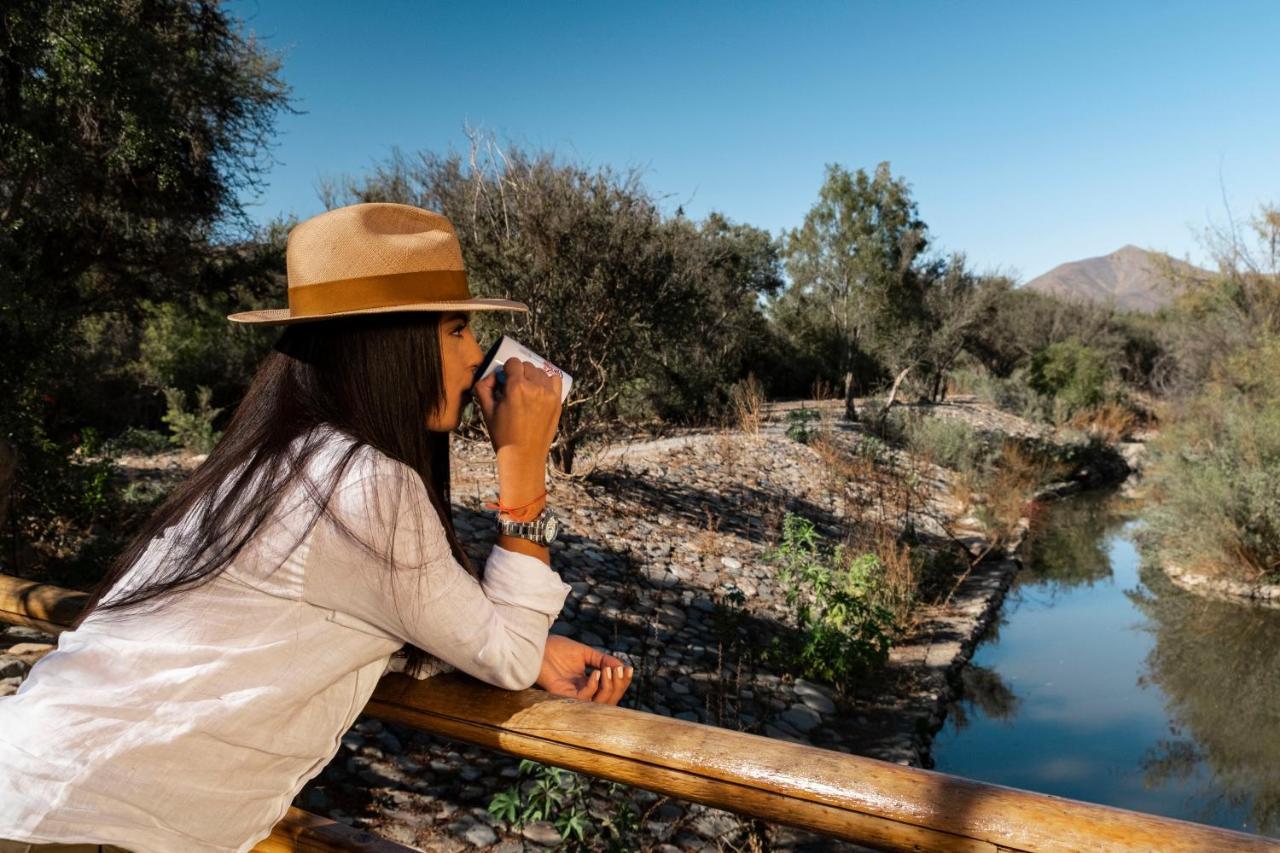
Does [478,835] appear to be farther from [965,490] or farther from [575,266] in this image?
[965,490]

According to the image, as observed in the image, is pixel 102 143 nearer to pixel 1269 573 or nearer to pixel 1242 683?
pixel 1242 683

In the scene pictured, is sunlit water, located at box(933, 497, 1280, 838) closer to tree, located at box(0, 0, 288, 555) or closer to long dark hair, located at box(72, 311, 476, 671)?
long dark hair, located at box(72, 311, 476, 671)

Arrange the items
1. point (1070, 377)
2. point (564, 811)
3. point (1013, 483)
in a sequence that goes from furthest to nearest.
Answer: point (1070, 377) → point (1013, 483) → point (564, 811)

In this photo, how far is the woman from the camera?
126 centimetres

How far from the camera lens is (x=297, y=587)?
130 cm

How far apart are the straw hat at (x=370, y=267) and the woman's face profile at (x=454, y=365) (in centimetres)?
4

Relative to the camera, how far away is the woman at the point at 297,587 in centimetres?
126

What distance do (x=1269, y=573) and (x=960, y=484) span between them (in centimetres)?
441

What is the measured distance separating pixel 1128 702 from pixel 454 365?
851 centimetres

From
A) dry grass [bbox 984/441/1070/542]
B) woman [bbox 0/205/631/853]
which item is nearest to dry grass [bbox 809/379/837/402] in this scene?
dry grass [bbox 984/441/1070/542]

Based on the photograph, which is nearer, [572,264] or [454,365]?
[454,365]

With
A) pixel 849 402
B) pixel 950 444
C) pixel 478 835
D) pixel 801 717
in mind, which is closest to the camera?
pixel 478 835

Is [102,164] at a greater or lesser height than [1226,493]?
greater

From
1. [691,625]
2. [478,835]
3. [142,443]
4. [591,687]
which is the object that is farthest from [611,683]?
[142,443]
